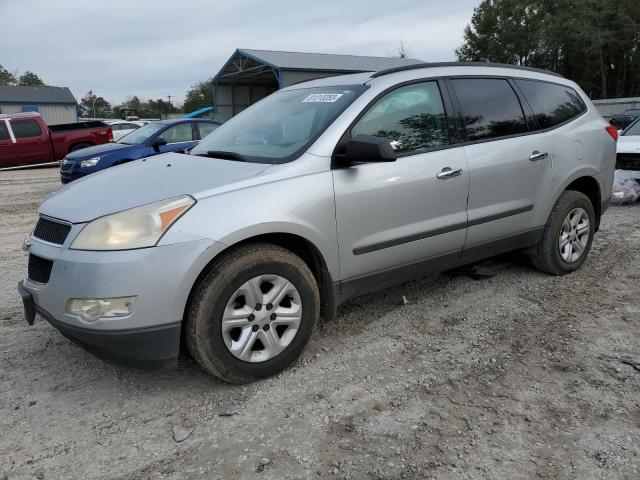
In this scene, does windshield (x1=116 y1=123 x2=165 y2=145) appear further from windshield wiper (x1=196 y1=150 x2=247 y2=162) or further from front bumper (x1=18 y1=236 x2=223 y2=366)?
front bumper (x1=18 y1=236 x2=223 y2=366)

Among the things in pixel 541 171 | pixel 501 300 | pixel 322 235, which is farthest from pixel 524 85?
pixel 322 235

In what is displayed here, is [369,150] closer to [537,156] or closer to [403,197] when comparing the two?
[403,197]

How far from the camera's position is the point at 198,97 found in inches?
2926

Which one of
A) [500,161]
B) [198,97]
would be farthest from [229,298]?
[198,97]

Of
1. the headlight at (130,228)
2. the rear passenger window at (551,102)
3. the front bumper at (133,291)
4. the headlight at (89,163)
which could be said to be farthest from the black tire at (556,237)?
the headlight at (89,163)

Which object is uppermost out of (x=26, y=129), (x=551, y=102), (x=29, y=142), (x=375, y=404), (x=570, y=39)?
(x=570, y=39)

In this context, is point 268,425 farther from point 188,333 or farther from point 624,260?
point 624,260

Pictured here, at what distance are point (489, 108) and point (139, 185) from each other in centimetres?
263

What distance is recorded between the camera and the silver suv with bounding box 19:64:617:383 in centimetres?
257

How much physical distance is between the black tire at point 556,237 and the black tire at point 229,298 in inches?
95.1

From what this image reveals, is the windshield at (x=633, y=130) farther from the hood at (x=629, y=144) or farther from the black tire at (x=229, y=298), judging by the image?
the black tire at (x=229, y=298)

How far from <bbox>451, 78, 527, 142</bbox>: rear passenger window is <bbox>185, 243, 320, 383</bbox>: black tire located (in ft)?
5.73

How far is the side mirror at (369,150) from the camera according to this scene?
9.71 feet

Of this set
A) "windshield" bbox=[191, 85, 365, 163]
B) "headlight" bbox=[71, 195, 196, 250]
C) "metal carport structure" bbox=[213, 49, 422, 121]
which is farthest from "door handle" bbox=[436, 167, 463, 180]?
"metal carport structure" bbox=[213, 49, 422, 121]
